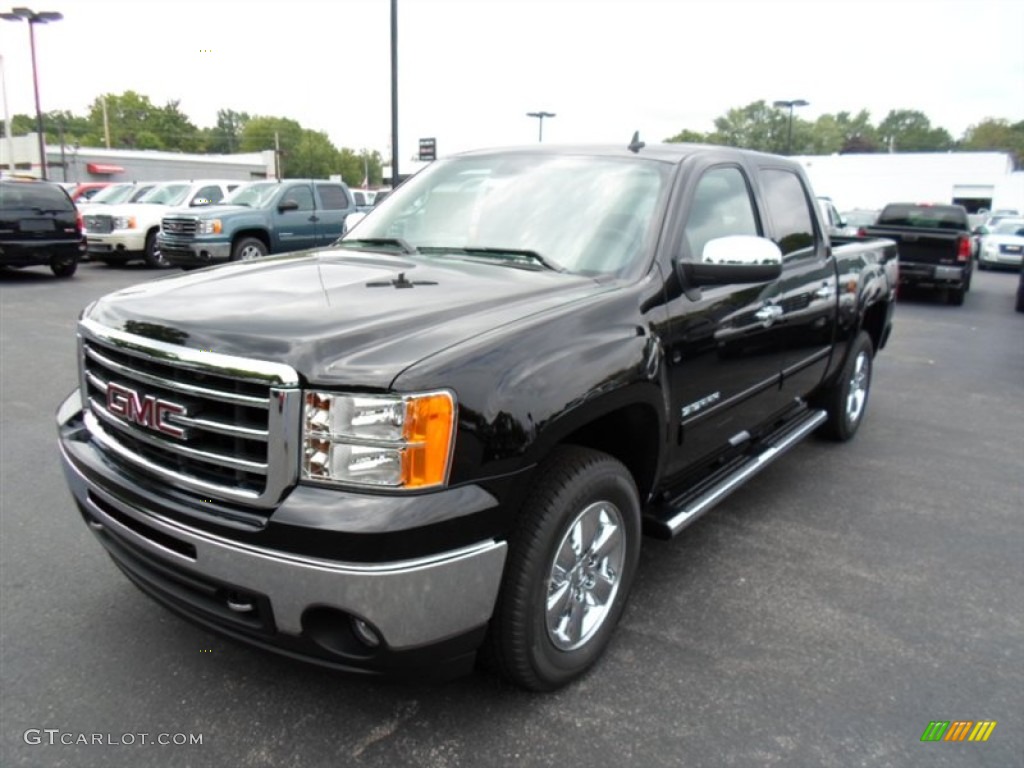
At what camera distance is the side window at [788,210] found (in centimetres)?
439

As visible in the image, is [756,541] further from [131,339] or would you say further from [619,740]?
[131,339]

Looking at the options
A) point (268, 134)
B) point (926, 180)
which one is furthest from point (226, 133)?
point (926, 180)

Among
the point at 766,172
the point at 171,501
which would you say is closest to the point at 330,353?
the point at 171,501

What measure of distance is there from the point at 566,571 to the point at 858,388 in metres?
4.02

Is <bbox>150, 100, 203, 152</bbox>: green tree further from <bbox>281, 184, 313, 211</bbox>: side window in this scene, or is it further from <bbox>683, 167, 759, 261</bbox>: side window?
<bbox>683, 167, 759, 261</bbox>: side window

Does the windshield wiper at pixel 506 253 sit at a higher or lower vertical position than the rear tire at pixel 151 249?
higher

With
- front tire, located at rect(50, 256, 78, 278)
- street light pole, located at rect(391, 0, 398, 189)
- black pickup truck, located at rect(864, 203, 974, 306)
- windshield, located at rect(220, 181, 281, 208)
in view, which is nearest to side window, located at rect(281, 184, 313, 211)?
windshield, located at rect(220, 181, 281, 208)

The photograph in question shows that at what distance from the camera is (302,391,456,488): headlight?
215cm

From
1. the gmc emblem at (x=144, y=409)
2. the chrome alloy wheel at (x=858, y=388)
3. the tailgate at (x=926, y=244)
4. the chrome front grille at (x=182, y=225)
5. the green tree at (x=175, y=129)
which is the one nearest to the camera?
the gmc emblem at (x=144, y=409)

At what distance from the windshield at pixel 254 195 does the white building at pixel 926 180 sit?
45970mm

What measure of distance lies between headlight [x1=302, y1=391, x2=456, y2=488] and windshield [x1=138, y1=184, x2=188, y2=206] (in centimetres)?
1809

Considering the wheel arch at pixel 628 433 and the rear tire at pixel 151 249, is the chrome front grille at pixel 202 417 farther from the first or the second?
the rear tire at pixel 151 249

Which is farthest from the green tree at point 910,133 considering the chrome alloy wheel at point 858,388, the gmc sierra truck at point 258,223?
the chrome alloy wheel at point 858,388

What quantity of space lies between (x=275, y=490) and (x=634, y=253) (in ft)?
5.69
